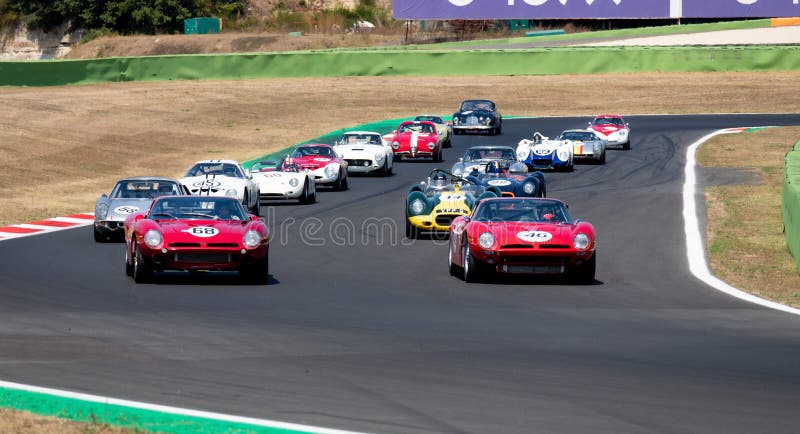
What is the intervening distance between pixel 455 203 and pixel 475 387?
13030mm

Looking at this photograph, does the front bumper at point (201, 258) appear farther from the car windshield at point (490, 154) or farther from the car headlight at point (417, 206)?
the car windshield at point (490, 154)

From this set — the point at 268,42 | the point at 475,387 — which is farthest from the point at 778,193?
the point at 268,42

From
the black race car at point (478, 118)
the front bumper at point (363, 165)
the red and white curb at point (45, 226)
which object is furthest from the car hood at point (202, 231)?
the black race car at point (478, 118)

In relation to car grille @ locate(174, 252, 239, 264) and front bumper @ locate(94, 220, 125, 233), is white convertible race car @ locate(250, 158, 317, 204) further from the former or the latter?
car grille @ locate(174, 252, 239, 264)

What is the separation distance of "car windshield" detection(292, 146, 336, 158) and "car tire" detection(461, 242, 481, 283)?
51.1 ft

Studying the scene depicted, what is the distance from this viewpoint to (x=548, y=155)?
1417 inches

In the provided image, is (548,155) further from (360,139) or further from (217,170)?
(217,170)

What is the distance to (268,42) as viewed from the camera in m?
81.3

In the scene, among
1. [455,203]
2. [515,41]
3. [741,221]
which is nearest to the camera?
[455,203]

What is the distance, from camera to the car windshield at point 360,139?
36.2 meters

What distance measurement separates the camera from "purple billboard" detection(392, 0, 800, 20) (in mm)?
73938

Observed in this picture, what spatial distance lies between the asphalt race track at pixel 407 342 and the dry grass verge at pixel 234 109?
1473cm

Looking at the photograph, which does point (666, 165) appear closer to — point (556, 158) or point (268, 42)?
point (556, 158)

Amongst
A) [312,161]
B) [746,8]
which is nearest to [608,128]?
[312,161]
